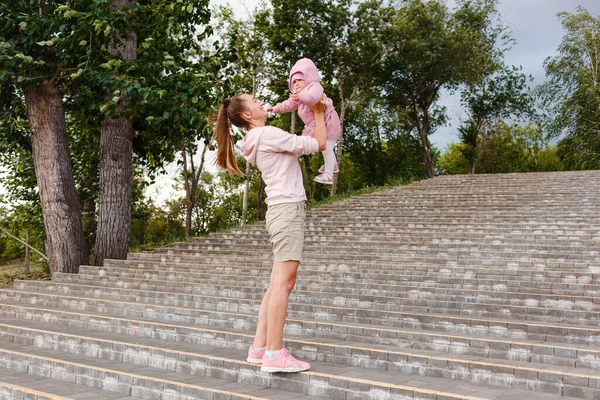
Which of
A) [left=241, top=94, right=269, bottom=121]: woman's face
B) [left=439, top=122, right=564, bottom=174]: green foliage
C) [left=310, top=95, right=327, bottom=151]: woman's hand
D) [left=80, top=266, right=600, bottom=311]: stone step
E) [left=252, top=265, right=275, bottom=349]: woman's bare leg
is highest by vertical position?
[left=439, top=122, right=564, bottom=174]: green foliage

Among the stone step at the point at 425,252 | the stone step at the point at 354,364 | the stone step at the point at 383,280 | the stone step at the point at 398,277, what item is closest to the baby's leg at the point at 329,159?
the stone step at the point at 354,364

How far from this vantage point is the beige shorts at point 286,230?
4.16 meters

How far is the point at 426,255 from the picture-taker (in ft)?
33.5

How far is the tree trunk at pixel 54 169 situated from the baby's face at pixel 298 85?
894 cm

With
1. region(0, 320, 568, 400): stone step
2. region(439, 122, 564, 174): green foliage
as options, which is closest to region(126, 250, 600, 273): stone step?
region(0, 320, 568, 400): stone step

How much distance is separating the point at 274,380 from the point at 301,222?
135 centimetres

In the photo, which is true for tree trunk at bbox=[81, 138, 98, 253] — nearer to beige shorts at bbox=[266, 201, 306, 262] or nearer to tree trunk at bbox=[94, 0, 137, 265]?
tree trunk at bbox=[94, 0, 137, 265]

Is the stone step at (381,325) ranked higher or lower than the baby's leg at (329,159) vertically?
lower

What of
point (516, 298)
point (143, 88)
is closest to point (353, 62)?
point (143, 88)

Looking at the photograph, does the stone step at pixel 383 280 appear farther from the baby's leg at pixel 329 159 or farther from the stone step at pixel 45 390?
the baby's leg at pixel 329 159

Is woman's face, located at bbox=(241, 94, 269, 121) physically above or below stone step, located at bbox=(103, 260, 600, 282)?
above

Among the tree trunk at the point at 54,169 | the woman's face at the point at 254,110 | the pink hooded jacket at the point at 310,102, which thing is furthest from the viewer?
the tree trunk at the point at 54,169

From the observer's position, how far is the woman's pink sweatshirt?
4238 millimetres

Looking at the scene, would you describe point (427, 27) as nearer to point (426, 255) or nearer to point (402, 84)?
point (402, 84)
